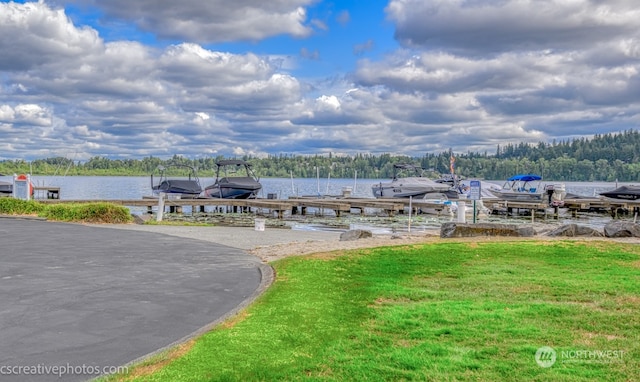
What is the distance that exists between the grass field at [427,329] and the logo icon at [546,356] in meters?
0.01

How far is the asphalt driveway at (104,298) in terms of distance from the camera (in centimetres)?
595

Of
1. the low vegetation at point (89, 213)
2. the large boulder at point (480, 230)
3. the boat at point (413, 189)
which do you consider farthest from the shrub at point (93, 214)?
the boat at point (413, 189)

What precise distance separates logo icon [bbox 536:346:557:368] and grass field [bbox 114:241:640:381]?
0.03 feet

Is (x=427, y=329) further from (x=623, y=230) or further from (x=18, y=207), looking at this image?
(x=18, y=207)

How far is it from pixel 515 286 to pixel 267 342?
5.28 m

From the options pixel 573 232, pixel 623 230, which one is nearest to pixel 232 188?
pixel 573 232

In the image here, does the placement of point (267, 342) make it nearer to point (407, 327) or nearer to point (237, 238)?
point (407, 327)

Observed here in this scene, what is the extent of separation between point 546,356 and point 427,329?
4.84ft

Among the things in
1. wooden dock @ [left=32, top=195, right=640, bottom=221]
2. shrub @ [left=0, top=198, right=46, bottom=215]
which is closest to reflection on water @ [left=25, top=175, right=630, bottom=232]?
wooden dock @ [left=32, top=195, right=640, bottom=221]

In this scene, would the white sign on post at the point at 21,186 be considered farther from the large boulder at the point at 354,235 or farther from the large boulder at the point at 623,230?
the large boulder at the point at 623,230

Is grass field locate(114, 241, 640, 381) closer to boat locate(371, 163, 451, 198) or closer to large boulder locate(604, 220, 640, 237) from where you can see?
large boulder locate(604, 220, 640, 237)

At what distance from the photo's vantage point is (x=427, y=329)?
22.5ft

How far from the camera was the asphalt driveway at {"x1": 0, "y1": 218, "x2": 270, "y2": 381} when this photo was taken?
19.5ft

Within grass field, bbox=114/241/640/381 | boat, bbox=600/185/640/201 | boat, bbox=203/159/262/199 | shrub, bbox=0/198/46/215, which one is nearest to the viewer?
grass field, bbox=114/241/640/381
